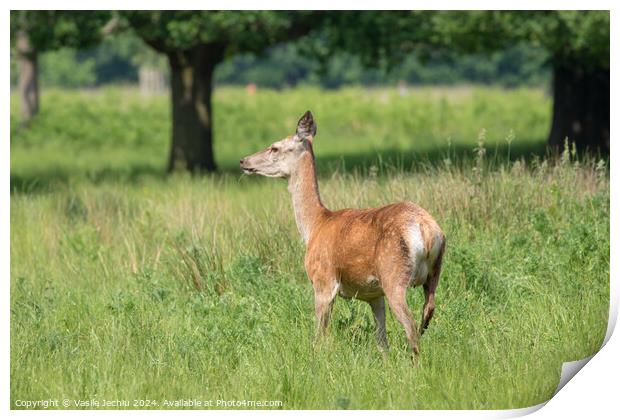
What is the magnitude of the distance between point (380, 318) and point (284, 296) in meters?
1.04

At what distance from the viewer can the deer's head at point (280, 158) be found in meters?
6.70

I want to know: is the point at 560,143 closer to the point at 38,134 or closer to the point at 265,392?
the point at 265,392

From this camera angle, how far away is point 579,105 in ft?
41.7

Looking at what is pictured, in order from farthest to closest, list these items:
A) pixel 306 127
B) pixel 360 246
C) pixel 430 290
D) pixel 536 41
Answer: pixel 536 41 → pixel 306 127 → pixel 360 246 → pixel 430 290

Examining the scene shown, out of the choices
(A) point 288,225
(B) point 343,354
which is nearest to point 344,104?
(A) point 288,225

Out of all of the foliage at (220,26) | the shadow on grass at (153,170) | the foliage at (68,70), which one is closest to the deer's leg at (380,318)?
the shadow on grass at (153,170)

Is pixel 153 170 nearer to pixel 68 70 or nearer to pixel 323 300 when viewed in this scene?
pixel 323 300

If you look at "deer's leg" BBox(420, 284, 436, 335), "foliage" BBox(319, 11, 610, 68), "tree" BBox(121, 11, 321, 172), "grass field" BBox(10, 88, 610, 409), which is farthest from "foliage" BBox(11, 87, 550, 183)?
"deer's leg" BBox(420, 284, 436, 335)

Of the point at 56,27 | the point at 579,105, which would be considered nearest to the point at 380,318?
the point at 579,105

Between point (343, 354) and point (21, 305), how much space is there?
274 centimetres
